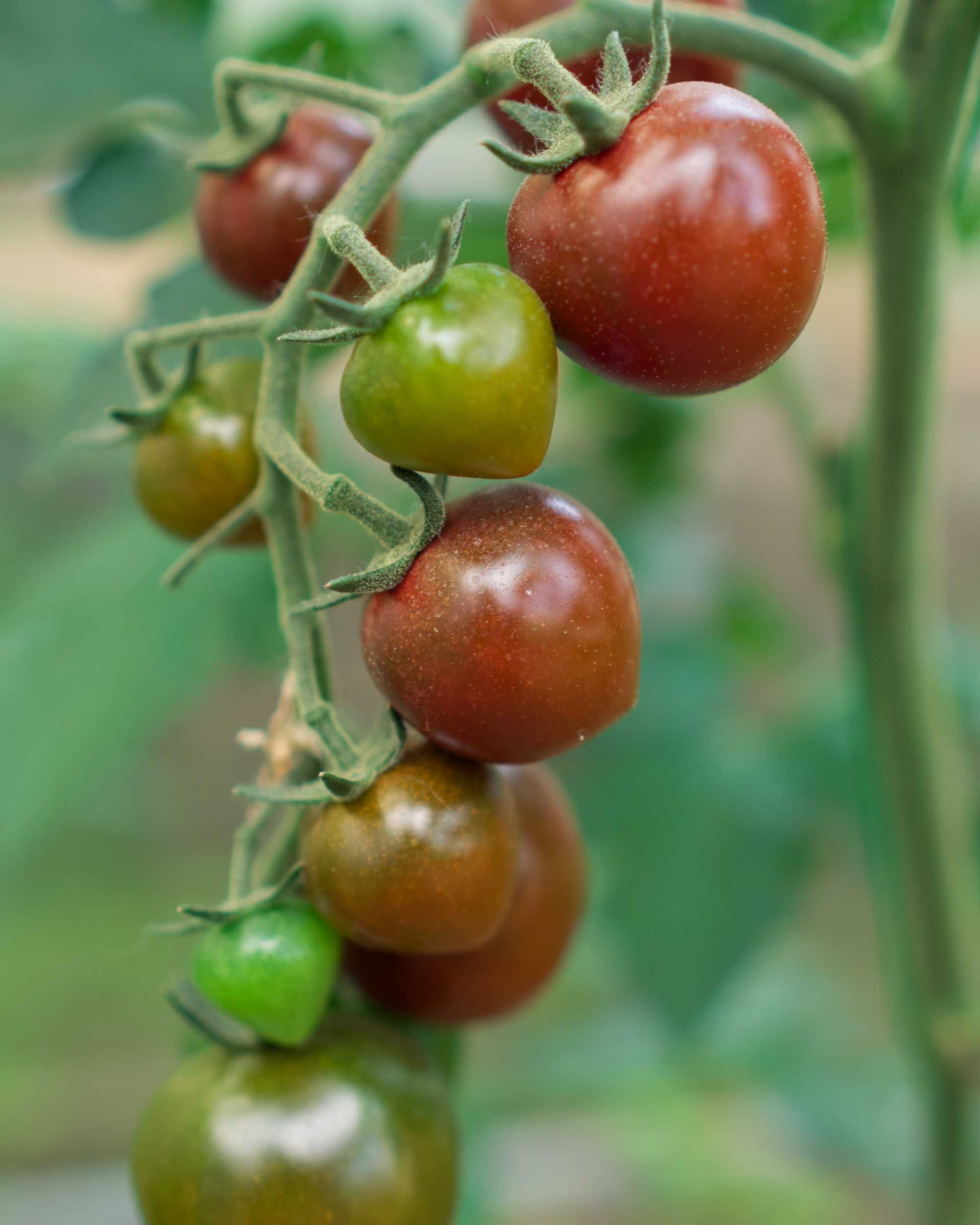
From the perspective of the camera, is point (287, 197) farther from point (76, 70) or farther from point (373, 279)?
point (76, 70)

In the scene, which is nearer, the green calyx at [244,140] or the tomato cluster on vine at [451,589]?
the tomato cluster on vine at [451,589]

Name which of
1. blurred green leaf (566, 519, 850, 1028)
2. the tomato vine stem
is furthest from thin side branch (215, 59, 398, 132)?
blurred green leaf (566, 519, 850, 1028)

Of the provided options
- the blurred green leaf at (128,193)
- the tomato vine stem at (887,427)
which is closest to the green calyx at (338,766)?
the tomato vine stem at (887,427)

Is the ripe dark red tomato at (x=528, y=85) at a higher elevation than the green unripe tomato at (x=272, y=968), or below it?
higher

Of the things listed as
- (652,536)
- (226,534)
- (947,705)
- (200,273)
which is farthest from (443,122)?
(652,536)

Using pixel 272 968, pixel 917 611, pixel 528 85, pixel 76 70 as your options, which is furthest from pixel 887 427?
pixel 76 70

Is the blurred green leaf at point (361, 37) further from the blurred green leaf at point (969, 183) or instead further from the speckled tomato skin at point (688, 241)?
the speckled tomato skin at point (688, 241)

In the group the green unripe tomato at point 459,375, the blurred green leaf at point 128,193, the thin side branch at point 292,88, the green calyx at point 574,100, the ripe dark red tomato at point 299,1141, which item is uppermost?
the green calyx at point 574,100
